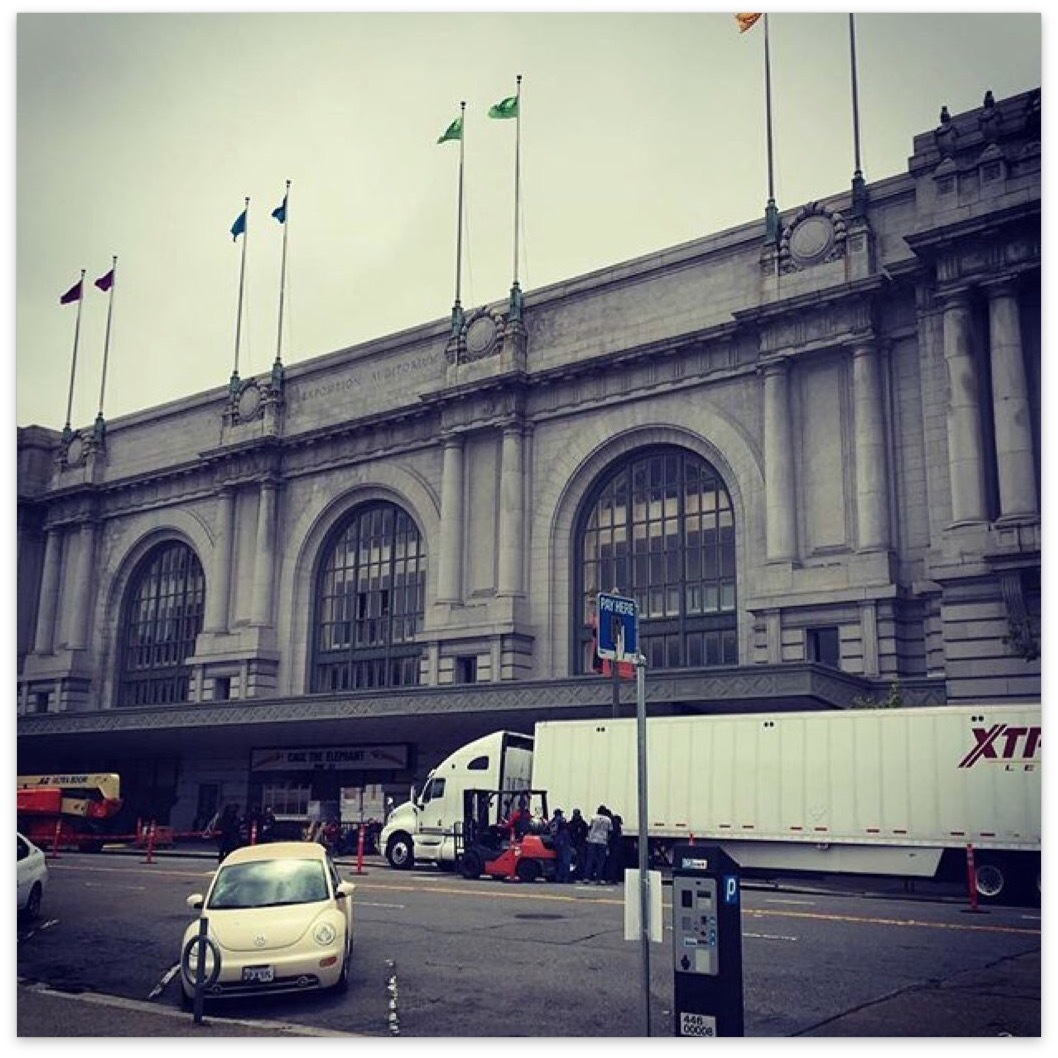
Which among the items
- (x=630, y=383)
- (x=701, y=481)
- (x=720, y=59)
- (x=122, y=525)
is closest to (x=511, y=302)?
(x=630, y=383)

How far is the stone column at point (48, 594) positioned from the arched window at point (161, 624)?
404cm

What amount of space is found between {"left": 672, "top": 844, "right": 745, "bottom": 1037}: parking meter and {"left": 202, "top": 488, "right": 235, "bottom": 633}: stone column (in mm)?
46021

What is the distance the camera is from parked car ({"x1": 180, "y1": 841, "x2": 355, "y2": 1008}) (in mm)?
13070

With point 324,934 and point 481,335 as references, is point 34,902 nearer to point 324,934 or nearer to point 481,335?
point 324,934

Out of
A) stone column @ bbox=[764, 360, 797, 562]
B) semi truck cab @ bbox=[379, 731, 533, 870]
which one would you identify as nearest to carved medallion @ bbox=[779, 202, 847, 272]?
stone column @ bbox=[764, 360, 797, 562]

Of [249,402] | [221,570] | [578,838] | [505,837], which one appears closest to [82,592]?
[221,570]

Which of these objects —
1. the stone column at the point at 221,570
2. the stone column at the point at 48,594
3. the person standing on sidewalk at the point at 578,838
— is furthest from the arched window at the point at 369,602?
the person standing on sidewalk at the point at 578,838

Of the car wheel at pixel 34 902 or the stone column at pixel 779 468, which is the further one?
the stone column at pixel 779 468

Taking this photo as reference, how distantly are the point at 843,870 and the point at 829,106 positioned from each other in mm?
15478

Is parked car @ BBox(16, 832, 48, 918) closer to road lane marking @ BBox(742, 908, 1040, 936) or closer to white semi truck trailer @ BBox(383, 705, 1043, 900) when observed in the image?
white semi truck trailer @ BBox(383, 705, 1043, 900)

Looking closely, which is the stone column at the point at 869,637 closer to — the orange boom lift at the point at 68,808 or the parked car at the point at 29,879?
the parked car at the point at 29,879

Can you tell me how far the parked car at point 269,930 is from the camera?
1307 centimetres

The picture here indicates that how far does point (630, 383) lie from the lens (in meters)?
43.9

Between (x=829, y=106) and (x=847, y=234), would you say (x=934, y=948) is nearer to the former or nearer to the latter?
(x=829, y=106)
